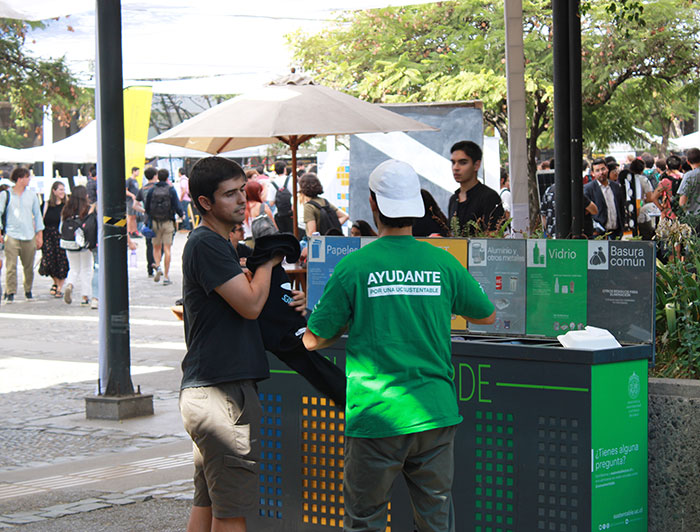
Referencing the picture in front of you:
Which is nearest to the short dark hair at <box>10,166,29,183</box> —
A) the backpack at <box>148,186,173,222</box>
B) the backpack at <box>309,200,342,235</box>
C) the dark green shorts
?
the backpack at <box>148,186,173,222</box>

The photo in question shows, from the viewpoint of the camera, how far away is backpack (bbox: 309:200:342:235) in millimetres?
12945

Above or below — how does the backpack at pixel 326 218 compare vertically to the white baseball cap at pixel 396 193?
above

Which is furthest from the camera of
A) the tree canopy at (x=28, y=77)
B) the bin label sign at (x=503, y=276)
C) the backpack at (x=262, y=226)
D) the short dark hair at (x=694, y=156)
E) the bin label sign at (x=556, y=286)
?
the tree canopy at (x=28, y=77)

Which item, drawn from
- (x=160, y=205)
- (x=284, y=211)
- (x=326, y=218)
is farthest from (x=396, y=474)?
(x=160, y=205)

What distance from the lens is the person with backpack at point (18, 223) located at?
17.4 meters

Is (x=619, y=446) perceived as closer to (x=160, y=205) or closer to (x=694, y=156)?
(x=694, y=156)

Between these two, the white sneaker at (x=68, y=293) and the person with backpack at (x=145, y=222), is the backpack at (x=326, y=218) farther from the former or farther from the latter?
the person with backpack at (x=145, y=222)

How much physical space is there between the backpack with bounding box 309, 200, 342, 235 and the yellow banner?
331cm

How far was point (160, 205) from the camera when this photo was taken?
20.0m

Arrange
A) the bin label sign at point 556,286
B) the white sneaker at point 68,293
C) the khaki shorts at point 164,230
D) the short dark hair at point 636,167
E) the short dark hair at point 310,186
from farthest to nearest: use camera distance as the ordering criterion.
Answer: the khaki shorts at point 164,230 → the short dark hair at point 636,167 → the white sneaker at point 68,293 → the short dark hair at point 310,186 → the bin label sign at point 556,286

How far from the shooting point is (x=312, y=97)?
936 cm

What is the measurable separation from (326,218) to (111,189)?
4729mm

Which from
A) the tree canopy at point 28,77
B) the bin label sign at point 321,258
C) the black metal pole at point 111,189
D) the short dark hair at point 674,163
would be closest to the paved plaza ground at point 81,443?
the black metal pole at point 111,189

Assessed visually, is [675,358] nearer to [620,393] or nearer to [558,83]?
[620,393]
